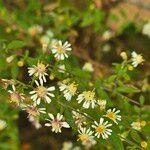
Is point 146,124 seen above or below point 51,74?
below

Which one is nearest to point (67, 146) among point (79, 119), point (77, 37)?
point (77, 37)

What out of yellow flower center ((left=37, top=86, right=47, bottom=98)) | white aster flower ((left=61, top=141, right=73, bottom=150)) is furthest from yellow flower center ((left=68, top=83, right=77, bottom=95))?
white aster flower ((left=61, top=141, right=73, bottom=150))

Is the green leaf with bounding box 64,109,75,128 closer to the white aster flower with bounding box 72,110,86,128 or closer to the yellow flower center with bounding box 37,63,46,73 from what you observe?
the white aster flower with bounding box 72,110,86,128

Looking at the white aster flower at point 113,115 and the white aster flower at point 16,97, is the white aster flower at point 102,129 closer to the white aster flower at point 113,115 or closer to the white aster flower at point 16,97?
the white aster flower at point 113,115

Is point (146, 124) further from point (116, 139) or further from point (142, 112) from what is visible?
point (116, 139)

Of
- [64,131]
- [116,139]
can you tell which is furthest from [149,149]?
[64,131]

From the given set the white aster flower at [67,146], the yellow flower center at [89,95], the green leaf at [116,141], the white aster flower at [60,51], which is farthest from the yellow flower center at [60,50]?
the white aster flower at [67,146]
